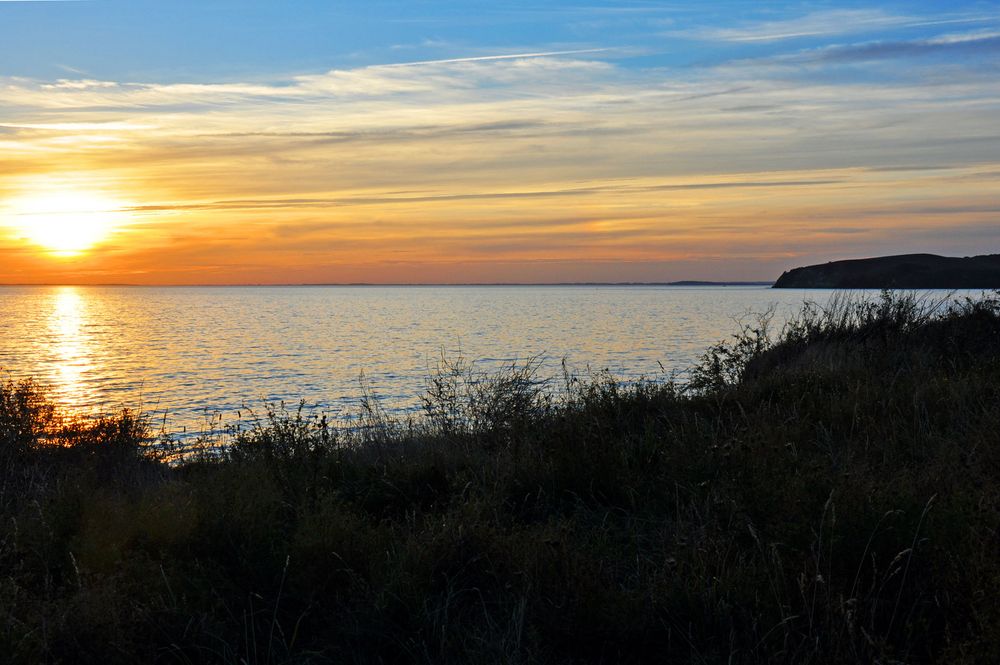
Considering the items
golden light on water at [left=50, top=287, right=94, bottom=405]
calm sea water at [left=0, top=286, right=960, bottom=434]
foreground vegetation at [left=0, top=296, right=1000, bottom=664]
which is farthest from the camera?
golden light on water at [left=50, top=287, right=94, bottom=405]

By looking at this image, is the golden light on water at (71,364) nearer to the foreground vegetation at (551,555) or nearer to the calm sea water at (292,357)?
the calm sea water at (292,357)

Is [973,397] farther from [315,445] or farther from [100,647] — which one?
[100,647]

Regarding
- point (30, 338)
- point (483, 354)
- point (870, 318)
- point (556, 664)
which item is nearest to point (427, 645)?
point (556, 664)

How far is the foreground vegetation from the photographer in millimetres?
3822

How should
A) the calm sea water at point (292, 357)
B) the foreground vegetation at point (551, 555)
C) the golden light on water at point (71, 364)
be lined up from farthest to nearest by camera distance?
the golden light on water at point (71, 364) < the calm sea water at point (292, 357) < the foreground vegetation at point (551, 555)

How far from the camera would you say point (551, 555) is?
173 inches

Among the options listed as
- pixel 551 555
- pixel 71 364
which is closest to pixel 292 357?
pixel 71 364

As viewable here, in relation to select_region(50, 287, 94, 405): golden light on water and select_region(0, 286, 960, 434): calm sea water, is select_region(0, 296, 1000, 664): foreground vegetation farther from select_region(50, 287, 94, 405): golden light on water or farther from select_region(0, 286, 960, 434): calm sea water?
select_region(50, 287, 94, 405): golden light on water

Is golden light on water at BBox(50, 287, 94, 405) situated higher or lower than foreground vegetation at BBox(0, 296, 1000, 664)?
lower

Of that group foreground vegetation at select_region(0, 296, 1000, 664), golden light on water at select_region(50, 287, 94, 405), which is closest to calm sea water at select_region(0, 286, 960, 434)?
golden light on water at select_region(50, 287, 94, 405)

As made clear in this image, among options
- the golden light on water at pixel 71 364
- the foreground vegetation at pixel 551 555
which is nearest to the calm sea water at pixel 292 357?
the golden light on water at pixel 71 364

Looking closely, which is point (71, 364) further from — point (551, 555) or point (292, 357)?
point (551, 555)

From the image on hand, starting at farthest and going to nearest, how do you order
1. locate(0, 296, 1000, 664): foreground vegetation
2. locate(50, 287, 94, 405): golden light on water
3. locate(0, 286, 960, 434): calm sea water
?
locate(50, 287, 94, 405): golden light on water, locate(0, 286, 960, 434): calm sea water, locate(0, 296, 1000, 664): foreground vegetation

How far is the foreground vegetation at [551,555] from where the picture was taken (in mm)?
3822
